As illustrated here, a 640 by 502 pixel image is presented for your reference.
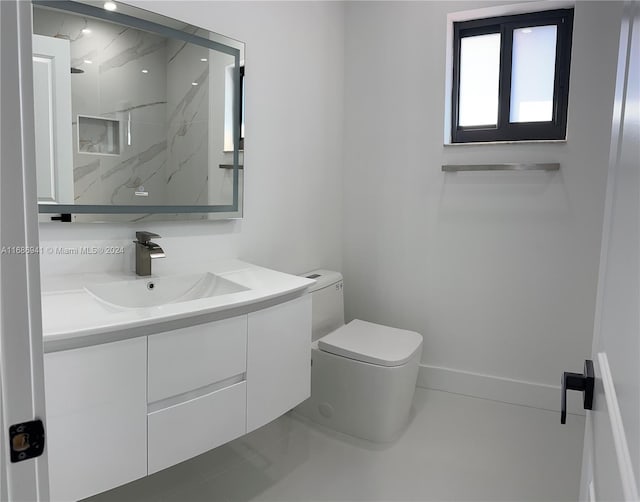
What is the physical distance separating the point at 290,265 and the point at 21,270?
194 centimetres

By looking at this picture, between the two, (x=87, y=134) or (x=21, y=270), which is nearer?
(x=21, y=270)

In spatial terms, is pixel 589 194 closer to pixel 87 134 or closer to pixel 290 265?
pixel 290 265

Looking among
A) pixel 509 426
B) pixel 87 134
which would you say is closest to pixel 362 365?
pixel 509 426

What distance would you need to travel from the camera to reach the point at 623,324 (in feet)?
1.57

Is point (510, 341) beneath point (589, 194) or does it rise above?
beneath

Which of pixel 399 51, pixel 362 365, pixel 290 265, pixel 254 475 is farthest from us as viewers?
pixel 399 51

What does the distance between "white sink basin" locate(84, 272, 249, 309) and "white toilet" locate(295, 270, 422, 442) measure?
26.8 inches

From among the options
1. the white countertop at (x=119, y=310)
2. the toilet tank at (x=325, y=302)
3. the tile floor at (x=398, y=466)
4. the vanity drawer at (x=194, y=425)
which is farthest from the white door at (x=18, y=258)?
the toilet tank at (x=325, y=302)

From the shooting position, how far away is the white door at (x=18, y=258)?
0.48m

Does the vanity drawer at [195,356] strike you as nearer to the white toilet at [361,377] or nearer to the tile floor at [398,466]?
the tile floor at [398,466]

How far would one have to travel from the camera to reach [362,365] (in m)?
2.05

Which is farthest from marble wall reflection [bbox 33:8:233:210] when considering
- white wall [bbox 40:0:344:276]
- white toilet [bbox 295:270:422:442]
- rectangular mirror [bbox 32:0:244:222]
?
white toilet [bbox 295:270:422:442]

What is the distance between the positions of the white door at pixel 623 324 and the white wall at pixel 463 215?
5.90 feet

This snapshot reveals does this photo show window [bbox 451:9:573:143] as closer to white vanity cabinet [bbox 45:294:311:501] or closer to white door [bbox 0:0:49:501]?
white vanity cabinet [bbox 45:294:311:501]
